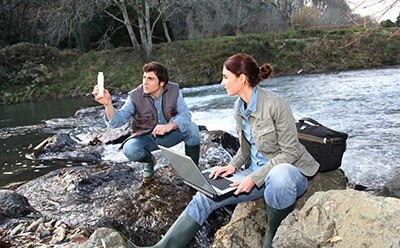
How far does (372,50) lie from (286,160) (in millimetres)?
20587

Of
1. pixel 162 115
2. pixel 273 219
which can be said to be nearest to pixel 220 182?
pixel 273 219

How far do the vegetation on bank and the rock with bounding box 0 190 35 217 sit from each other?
15193 millimetres

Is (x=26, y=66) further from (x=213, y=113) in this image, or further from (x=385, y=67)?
(x=385, y=67)

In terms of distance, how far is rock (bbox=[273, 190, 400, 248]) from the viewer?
2480mm

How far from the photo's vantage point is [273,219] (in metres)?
2.96

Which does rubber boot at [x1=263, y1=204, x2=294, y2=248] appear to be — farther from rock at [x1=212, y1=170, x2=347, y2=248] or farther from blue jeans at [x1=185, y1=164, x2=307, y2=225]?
rock at [x1=212, y1=170, x2=347, y2=248]

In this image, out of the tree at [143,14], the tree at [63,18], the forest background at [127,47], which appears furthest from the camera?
the tree at [63,18]

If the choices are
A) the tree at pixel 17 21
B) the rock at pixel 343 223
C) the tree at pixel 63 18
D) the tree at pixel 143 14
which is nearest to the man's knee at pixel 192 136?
the rock at pixel 343 223

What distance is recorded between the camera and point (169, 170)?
4992mm

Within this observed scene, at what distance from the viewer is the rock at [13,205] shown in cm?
454

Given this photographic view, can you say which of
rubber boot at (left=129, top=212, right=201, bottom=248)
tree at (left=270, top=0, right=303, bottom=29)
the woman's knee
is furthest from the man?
tree at (left=270, top=0, right=303, bottom=29)

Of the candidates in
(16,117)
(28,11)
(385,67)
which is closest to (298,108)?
(16,117)

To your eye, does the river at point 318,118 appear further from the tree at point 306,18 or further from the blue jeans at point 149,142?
the tree at point 306,18

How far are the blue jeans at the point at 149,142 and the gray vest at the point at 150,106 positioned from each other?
14cm
